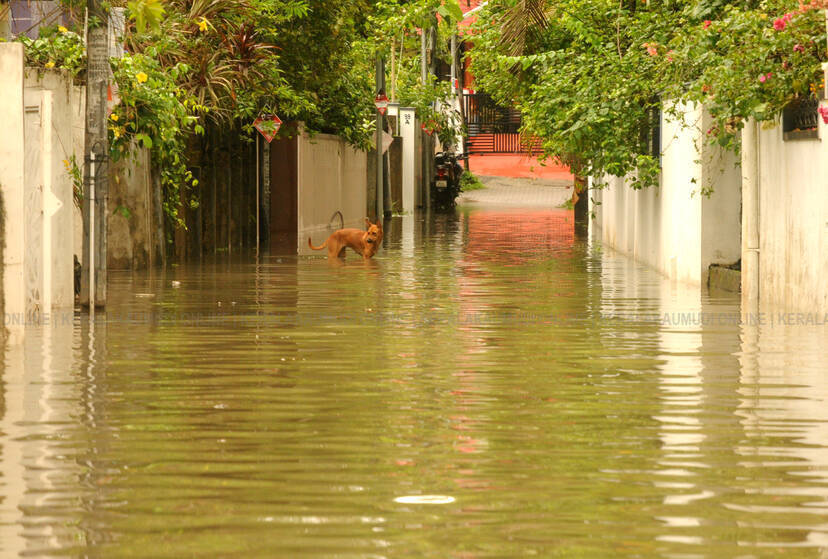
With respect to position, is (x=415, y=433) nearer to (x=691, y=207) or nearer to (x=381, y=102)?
(x=691, y=207)

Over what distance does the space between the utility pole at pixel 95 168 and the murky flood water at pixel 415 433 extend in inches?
13.9

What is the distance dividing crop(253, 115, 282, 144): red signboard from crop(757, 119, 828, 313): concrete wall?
12836 millimetres

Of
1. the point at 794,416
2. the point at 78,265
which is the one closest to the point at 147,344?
the point at 78,265

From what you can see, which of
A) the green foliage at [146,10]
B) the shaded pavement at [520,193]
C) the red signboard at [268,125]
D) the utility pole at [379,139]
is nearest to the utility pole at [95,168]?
the green foliage at [146,10]

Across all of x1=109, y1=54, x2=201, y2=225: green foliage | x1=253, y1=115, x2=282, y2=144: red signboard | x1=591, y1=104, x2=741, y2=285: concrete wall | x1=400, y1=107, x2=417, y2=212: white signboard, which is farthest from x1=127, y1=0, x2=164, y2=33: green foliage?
x1=400, y1=107, x2=417, y2=212: white signboard

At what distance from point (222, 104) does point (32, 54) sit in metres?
9.98

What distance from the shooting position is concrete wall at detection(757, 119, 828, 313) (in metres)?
13.8

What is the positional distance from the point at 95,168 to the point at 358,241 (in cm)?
926

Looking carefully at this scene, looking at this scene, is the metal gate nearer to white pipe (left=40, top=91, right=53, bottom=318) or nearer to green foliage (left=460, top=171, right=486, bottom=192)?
green foliage (left=460, top=171, right=486, bottom=192)

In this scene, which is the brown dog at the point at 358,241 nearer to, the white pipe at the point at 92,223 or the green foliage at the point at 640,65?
the green foliage at the point at 640,65

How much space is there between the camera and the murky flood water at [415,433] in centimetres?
597

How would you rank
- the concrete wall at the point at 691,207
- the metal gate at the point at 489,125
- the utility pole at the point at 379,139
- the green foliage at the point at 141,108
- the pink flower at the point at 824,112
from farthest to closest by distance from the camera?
the metal gate at the point at 489,125
the utility pole at the point at 379,139
the concrete wall at the point at 691,207
the green foliage at the point at 141,108
the pink flower at the point at 824,112

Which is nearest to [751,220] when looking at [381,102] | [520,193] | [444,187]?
[381,102]

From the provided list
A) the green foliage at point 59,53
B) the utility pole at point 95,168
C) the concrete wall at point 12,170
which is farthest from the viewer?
the green foliage at point 59,53
